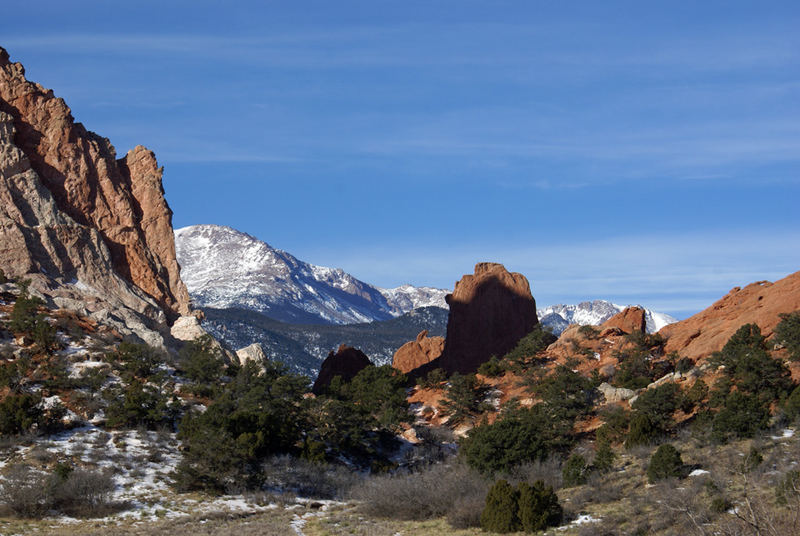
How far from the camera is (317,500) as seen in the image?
49.0m

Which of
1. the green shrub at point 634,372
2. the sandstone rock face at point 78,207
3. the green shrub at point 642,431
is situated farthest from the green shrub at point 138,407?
the green shrub at point 634,372

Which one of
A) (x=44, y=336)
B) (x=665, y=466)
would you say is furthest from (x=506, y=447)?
(x=44, y=336)

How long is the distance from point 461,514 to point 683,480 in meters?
11.2

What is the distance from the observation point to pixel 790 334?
63.2 metres

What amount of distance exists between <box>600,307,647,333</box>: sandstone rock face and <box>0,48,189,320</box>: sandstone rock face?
147 ft

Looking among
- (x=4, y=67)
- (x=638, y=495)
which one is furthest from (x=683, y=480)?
(x=4, y=67)

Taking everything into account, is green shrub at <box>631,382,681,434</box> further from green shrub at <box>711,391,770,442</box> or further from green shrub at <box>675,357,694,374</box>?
green shrub at <box>675,357,694,374</box>

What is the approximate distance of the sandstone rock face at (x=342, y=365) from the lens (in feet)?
376

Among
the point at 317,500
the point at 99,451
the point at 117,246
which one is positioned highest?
the point at 117,246

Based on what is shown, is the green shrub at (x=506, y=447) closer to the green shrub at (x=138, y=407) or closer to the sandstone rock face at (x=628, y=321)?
the green shrub at (x=138, y=407)

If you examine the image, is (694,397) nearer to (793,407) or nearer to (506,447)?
(793,407)

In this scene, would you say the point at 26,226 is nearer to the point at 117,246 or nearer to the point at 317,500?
the point at 117,246

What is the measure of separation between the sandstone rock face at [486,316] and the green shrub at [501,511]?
82213mm

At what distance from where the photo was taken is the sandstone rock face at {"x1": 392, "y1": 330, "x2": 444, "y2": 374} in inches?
5054
